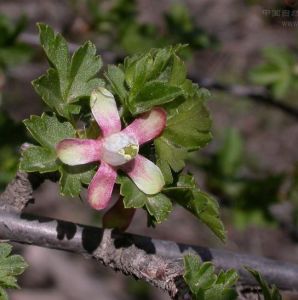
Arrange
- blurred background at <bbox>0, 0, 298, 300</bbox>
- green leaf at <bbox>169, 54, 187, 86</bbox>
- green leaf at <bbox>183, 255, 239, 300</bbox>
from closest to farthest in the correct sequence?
1. green leaf at <bbox>183, 255, 239, 300</bbox>
2. green leaf at <bbox>169, 54, 187, 86</bbox>
3. blurred background at <bbox>0, 0, 298, 300</bbox>

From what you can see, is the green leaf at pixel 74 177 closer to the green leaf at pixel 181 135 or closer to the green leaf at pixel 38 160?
the green leaf at pixel 38 160

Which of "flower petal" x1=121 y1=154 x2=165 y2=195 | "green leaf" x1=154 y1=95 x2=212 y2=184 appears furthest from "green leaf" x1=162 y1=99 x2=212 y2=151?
"flower petal" x1=121 y1=154 x2=165 y2=195

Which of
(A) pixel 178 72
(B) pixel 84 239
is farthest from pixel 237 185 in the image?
(A) pixel 178 72

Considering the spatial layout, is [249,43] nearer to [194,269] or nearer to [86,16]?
[86,16]

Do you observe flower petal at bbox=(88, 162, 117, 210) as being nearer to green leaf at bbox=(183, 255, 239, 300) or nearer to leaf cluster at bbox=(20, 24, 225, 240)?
leaf cluster at bbox=(20, 24, 225, 240)

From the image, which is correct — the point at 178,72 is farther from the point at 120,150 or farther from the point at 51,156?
the point at 51,156

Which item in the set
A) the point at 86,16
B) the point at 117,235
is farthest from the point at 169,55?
the point at 86,16
